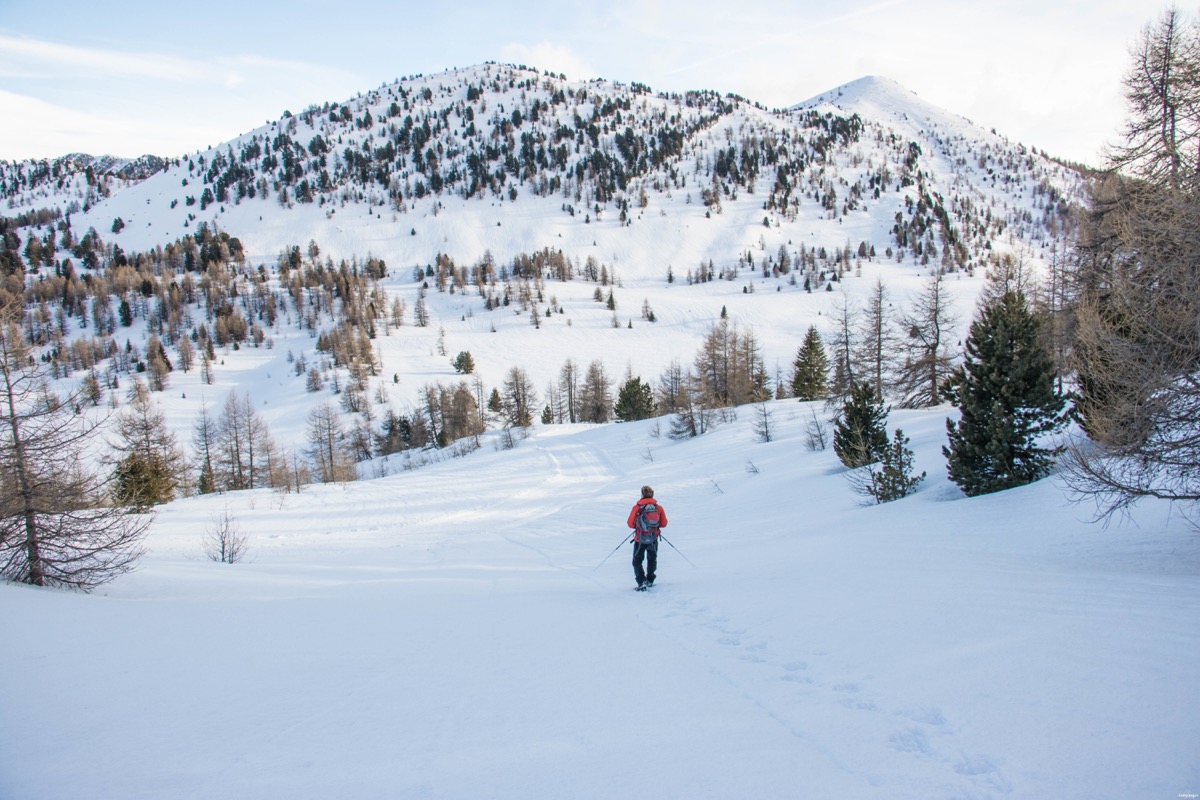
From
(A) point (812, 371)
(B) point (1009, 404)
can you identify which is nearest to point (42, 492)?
(B) point (1009, 404)

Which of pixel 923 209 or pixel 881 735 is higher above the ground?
pixel 923 209

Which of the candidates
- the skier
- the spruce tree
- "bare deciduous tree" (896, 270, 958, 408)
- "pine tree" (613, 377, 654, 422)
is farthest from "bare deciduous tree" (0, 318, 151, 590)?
"pine tree" (613, 377, 654, 422)

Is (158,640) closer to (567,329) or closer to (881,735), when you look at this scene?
(881,735)

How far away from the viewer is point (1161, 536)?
7.86m

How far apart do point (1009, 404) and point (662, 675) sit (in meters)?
11.6

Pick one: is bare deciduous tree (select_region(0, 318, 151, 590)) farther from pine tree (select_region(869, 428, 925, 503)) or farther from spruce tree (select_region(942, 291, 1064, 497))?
spruce tree (select_region(942, 291, 1064, 497))

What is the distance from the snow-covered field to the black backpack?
94cm

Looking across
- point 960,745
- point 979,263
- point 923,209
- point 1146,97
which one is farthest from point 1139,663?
point 923,209

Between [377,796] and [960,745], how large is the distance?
387 cm

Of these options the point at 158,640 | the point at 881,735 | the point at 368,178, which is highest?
the point at 368,178

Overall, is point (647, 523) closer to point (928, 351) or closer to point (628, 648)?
point (628, 648)

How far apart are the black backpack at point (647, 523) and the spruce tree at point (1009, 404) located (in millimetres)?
8674

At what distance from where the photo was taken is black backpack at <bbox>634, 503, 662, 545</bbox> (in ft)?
30.1

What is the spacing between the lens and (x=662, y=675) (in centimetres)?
523
